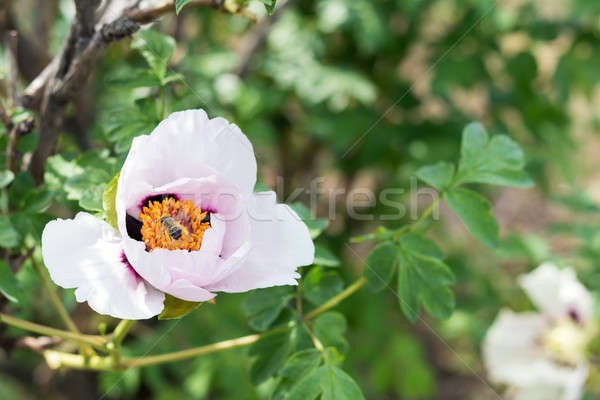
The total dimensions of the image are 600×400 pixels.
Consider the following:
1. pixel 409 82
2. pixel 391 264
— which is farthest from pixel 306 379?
pixel 409 82

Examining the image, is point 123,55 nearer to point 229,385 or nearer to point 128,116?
point 229,385

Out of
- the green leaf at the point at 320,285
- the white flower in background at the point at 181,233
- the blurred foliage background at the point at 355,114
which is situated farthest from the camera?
the blurred foliage background at the point at 355,114

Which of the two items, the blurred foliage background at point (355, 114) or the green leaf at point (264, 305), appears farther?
the blurred foliage background at point (355, 114)

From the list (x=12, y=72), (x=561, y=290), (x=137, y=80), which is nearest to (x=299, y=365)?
(x=137, y=80)

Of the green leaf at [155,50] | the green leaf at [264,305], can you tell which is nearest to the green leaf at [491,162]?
the green leaf at [264,305]

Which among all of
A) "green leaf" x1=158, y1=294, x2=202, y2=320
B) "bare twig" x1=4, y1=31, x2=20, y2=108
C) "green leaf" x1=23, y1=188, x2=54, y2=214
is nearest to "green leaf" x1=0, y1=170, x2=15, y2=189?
"green leaf" x1=23, y1=188, x2=54, y2=214

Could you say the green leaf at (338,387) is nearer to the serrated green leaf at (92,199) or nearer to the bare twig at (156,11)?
the serrated green leaf at (92,199)

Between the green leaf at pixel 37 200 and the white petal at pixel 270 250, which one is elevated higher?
the white petal at pixel 270 250
